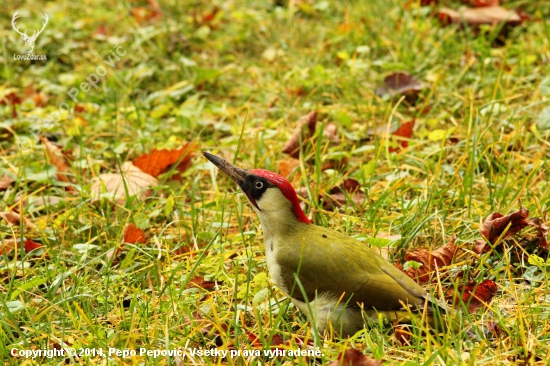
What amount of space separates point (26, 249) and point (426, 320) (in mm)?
1823

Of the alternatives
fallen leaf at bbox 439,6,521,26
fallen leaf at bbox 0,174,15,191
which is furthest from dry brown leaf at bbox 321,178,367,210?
fallen leaf at bbox 439,6,521,26

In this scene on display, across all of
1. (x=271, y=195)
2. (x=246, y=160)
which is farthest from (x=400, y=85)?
(x=271, y=195)

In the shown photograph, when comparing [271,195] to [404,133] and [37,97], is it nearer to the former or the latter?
[404,133]

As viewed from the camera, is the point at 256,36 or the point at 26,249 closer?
the point at 26,249

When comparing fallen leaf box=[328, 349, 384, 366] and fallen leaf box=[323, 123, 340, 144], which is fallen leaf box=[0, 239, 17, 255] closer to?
fallen leaf box=[328, 349, 384, 366]

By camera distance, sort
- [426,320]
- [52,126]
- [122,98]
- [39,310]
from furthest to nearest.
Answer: [122,98]
[52,126]
[39,310]
[426,320]

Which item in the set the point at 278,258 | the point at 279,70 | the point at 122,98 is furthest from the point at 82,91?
the point at 278,258

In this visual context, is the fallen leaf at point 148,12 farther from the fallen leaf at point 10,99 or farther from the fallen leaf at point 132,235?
the fallen leaf at point 132,235

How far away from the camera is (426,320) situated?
246 cm

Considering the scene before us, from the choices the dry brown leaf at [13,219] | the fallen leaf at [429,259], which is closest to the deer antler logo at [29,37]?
the dry brown leaf at [13,219]

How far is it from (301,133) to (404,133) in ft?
1.93

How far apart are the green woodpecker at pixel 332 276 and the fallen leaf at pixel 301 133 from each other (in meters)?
1.20

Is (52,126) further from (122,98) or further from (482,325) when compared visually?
(482,325)

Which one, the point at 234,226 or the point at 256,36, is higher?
the point at 256,36
